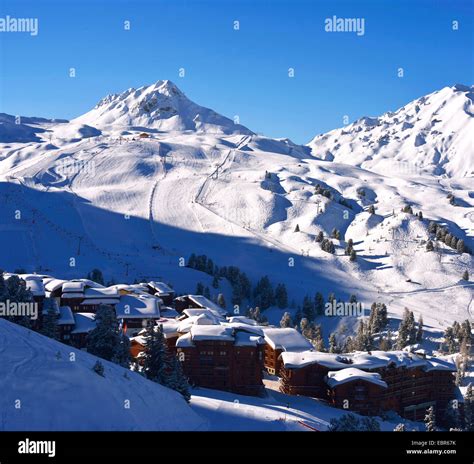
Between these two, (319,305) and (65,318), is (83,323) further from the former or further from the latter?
(319,305)

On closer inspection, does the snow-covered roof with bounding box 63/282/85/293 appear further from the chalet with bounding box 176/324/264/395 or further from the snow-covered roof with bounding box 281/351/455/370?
the snow-covered roof with bounding box 281/351/455/370

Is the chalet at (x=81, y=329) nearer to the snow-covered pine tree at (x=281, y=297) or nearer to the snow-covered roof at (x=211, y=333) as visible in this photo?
the snow-covered roof at (x=211, y=333)

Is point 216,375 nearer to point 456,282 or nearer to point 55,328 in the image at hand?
point 55,328

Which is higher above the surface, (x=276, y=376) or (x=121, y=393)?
(x=121, y=393)

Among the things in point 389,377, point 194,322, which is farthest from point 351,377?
point 194,322

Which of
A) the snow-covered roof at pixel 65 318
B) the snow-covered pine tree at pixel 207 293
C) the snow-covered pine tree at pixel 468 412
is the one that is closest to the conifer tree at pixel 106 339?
the snow-covered roof at pixel 65 318

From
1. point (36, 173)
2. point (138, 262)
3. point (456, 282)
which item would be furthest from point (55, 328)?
point (36, 173)
